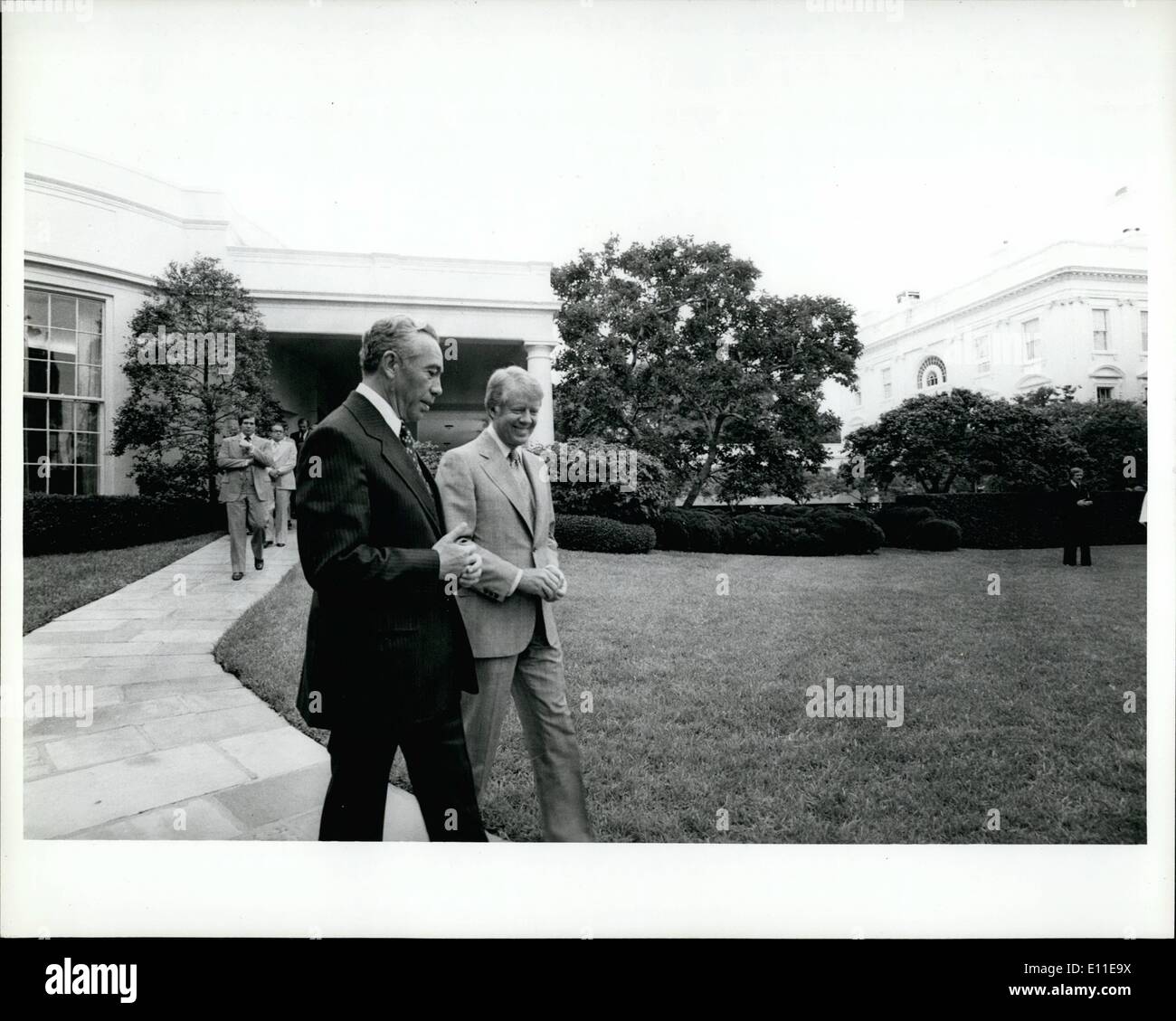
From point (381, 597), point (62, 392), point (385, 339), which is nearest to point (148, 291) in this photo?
point (62, 392)

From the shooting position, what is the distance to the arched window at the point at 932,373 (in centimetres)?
348

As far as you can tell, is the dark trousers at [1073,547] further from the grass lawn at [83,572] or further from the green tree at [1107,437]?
the grass lawn at [83,572]

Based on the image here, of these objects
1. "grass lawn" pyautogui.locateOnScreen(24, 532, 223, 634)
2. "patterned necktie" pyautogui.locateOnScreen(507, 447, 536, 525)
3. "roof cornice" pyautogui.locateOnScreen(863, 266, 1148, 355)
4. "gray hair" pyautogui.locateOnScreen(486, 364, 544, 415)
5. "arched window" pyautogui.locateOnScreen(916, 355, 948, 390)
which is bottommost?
"grass lawn" pyautogui.locateOnScreen(24, 532, 223, 634)

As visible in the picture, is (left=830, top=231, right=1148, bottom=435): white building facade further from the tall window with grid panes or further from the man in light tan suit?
the tall window with grid panes

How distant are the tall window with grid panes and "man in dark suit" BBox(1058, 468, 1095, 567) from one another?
195 inches

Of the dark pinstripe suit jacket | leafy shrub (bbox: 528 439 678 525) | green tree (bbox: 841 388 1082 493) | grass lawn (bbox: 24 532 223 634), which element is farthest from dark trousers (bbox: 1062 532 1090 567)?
grass lawn (bbox: 24 532 223 634)

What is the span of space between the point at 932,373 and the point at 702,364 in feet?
4.42

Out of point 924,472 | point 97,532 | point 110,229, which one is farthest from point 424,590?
point 924,472

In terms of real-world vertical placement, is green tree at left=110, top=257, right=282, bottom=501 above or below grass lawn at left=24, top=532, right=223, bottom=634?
above

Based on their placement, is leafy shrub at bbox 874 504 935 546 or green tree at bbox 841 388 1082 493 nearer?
green tree at bbox 841 388 1082 493

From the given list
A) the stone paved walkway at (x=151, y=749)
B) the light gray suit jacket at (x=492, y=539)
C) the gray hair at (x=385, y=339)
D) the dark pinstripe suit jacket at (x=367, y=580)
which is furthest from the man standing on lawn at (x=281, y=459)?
the dark pinstripe suit jacket at (x=367, y=580)

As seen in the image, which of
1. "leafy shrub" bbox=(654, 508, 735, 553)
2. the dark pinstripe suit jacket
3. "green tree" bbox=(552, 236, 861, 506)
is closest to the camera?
the dark pinstripe suit jacket

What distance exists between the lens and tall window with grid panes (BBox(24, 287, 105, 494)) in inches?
115
